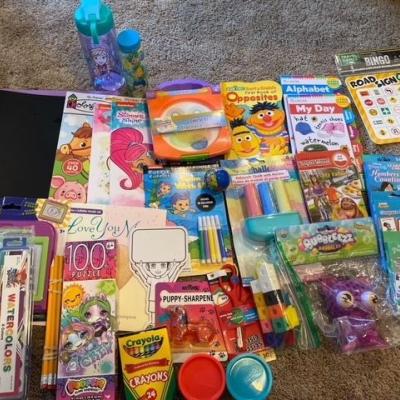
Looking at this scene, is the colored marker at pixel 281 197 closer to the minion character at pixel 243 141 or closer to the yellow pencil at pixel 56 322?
the minion character at pixel 243 141

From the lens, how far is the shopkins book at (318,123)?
1.03 meters

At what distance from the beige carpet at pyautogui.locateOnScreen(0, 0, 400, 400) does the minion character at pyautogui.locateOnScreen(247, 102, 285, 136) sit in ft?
0.37

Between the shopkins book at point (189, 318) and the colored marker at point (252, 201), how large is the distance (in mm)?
157

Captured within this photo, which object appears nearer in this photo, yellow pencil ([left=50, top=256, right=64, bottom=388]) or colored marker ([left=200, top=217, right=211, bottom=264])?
yellow pencil ([left=50, top=256, right=64, bottom=388])

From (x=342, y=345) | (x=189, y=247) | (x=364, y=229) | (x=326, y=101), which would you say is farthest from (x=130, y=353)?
(x=326, y=101)

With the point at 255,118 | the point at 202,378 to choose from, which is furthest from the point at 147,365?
the point at 255,118

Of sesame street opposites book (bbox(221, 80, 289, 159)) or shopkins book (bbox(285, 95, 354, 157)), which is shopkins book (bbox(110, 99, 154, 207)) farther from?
shopkins book (bbox(285, 95, 354, 157))

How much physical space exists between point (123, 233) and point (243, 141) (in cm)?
32

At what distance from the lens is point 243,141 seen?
103 centimetres

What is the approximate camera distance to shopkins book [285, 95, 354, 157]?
3.39 ft

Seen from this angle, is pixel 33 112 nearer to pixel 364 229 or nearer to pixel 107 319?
pixel 107 319

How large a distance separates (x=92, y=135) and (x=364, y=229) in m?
0.56

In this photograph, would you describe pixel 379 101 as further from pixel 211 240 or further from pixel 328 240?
pixel 211 240

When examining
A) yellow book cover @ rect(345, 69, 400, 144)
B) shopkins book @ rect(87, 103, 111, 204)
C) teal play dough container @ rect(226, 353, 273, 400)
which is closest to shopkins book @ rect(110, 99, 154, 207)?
shopkins book @ rect(87, 103, 111, 204)
